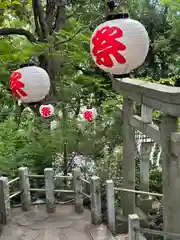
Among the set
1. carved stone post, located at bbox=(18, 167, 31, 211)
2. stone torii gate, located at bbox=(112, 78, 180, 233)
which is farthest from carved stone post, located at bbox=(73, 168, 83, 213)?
stone torii gate, located at bbox=(112, 78, 180, 233)

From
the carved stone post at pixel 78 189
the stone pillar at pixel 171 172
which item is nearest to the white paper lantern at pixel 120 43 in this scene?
the stone pillar at pixel 171 172

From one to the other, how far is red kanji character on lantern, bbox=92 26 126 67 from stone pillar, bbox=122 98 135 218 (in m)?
1.79

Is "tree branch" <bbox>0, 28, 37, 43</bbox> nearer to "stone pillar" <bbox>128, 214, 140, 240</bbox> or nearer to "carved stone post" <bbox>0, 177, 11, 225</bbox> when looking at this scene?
"carved stone post" <bbox>0, 177, 11, 225</bbox>

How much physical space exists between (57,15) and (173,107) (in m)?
5.46

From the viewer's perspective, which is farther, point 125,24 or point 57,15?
point 57,15

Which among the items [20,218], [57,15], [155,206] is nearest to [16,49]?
[57,15]

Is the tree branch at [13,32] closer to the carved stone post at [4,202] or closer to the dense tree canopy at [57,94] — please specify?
the dense tree canopy at [57,94]

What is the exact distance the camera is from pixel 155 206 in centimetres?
602

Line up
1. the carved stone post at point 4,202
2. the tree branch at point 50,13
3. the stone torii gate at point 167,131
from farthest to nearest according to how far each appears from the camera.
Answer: the tree branch at point 50,13, the carved stone post at point 4,202, the stone torii gate at point 167,131

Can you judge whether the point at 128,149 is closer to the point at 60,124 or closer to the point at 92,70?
the point at 60,124

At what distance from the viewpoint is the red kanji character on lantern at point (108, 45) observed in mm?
2887

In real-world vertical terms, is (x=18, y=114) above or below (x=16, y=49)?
below

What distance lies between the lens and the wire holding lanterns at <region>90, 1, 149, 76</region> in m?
2.89

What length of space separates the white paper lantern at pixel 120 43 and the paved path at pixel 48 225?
8.72 feet
